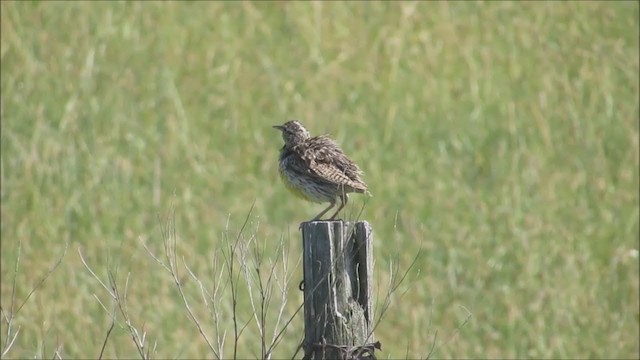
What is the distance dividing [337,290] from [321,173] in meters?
2.56

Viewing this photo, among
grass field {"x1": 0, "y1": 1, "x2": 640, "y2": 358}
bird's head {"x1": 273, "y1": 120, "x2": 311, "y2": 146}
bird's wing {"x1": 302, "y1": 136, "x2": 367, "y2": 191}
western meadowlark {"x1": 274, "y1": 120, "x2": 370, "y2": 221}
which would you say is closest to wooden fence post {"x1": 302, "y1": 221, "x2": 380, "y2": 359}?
western meadowlark {"x1": 274, "y1": 120, "x2": 370, "y2": 221}

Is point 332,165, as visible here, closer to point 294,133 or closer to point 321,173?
point 321,173

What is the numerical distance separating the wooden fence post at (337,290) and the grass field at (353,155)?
187 inches

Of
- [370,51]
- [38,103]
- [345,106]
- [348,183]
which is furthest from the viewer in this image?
[370,51]

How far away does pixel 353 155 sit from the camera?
15031 millimetres

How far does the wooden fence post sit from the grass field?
15.5ft

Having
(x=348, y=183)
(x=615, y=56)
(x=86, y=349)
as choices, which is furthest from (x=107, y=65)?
(x=348, y=183)

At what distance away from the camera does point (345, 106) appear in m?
16.2

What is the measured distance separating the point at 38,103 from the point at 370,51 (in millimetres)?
4451

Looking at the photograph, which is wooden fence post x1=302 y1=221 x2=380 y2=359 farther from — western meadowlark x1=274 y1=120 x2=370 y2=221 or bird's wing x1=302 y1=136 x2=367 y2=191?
bird's wing x1=302 y1=136 x2=367 y2=191

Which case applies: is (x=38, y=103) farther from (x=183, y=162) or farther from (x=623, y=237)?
(x=623, y=237)

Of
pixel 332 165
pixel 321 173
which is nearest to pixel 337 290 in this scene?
pixel 321 173

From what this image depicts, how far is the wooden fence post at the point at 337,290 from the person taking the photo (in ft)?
21.0

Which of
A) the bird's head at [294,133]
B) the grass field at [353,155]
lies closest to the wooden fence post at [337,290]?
the bird's head at [294,133]
